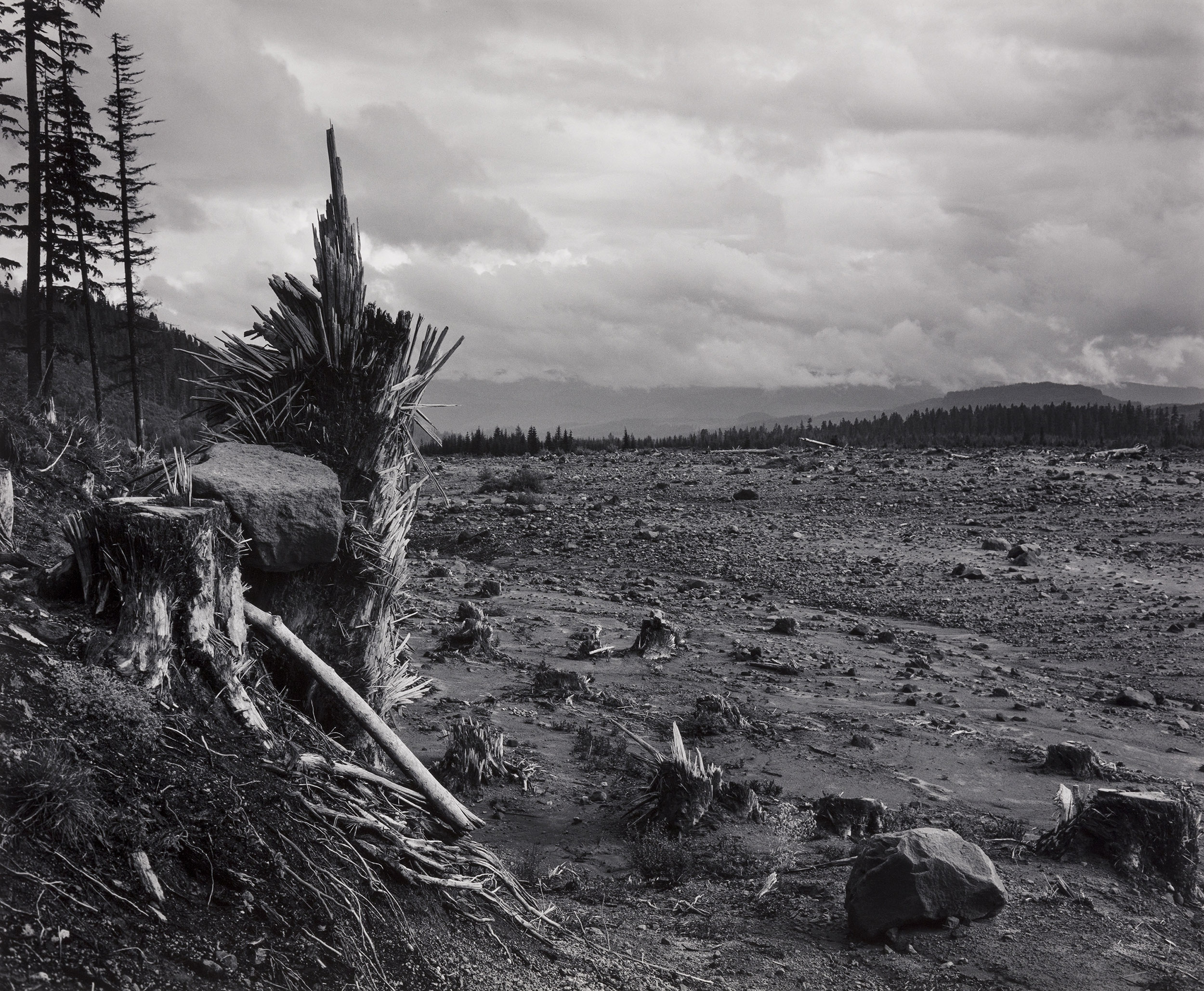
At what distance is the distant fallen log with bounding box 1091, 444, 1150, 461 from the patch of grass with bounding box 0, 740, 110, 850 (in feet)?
82.2

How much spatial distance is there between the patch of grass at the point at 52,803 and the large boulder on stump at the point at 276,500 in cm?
145

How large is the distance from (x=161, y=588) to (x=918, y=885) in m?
3.63

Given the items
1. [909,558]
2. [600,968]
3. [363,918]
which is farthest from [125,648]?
[909,558]

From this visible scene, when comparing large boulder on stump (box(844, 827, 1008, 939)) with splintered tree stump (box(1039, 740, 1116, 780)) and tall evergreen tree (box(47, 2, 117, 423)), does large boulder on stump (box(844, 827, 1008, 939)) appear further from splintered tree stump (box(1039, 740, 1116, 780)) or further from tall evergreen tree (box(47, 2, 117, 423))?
tall evergreen tree (box(47, 2, 117, 423))

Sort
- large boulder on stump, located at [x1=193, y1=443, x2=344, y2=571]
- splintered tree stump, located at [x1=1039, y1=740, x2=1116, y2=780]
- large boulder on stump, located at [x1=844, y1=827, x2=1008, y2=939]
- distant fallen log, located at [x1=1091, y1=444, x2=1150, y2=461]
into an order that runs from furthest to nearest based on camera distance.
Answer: distant fallen log, located at [x1=1091, y1=444, x2=1150, y2=461]
splintered tree stump, located at [x1=1039, y1=740, x2=1116, y2=780]
large boulder on stump, located at [x1=844, y1=827, x2=1008, y2=939]
large boulder on stump, located at [x1=193, y1=443, x2=344, y2=571]

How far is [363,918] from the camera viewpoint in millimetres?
3332

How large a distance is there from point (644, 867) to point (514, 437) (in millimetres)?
29883

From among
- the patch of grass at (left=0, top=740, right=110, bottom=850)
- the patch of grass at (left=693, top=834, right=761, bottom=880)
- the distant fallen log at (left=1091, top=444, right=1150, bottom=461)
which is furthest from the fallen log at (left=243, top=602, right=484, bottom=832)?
the distant fallen log at (left=1091, top=444, right=1150, bottom=461)

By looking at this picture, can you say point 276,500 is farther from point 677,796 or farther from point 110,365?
point 110,365

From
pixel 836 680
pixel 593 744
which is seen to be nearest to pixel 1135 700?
pixel 836 680

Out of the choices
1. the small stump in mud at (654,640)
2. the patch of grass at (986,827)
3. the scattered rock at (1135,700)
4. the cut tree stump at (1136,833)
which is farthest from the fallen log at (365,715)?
the scattered rock at (1135,700)

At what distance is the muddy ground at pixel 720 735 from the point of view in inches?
120

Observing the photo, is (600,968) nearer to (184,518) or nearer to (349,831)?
(349,831)

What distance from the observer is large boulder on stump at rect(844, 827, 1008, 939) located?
14.8 feet
